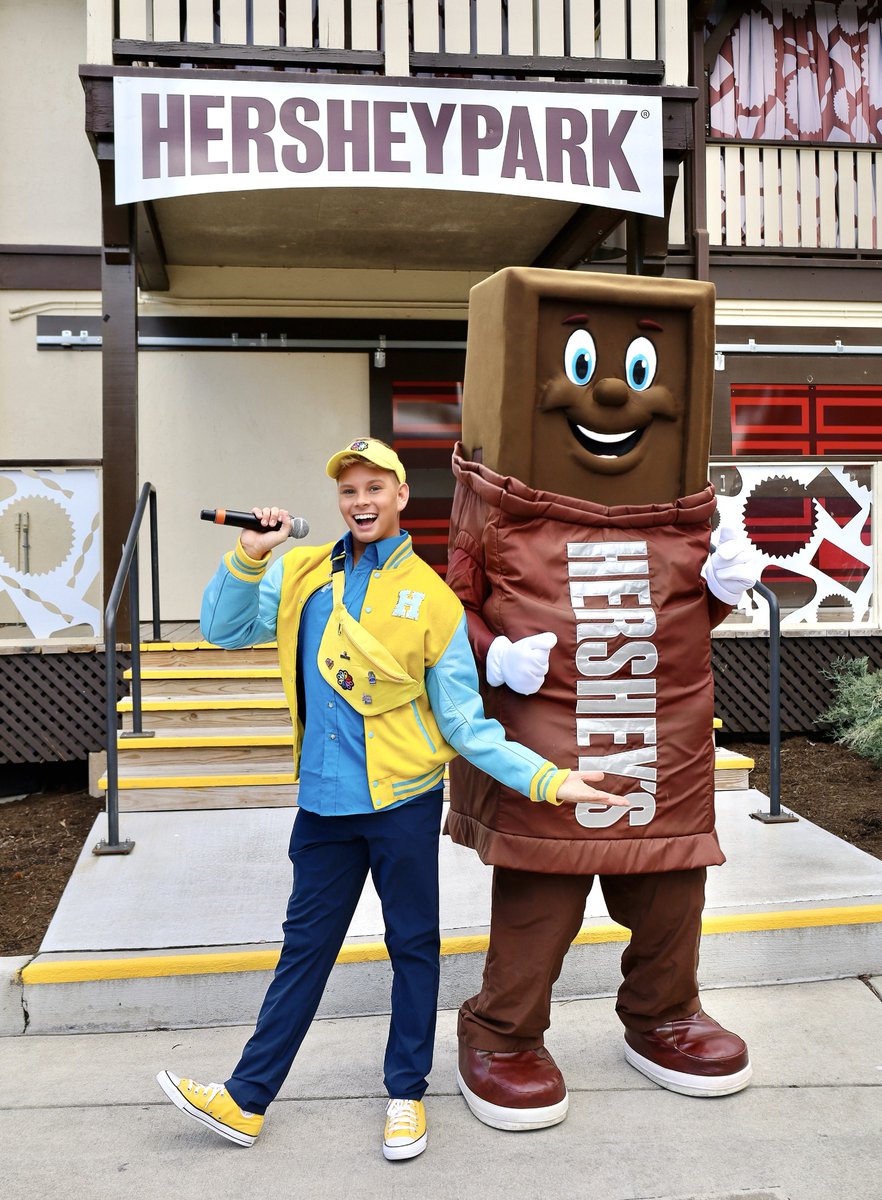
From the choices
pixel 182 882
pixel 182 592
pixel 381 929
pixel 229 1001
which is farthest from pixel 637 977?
pixel 182 592

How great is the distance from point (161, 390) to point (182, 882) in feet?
15.2

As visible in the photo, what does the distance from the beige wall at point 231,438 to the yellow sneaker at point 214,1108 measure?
5.34m

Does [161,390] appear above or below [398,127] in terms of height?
below

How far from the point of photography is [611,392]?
2.59 m

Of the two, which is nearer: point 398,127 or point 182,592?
point 398,127

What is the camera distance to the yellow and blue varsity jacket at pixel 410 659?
7.86 feet

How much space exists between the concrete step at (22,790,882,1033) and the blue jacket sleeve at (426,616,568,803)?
116 cm

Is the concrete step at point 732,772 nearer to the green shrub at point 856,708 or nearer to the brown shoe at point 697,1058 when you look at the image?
the green shrub at point 856,708

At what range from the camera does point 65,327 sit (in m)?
7.44

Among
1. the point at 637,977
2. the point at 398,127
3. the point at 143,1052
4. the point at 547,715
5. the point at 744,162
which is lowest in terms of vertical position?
the point at 143,1052

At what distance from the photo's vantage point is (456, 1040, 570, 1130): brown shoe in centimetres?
254

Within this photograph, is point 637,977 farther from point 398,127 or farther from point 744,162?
point 744,162

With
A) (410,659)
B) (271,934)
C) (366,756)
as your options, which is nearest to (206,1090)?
(366,756)

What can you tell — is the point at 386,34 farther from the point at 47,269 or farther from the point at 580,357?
the point at 580,357
